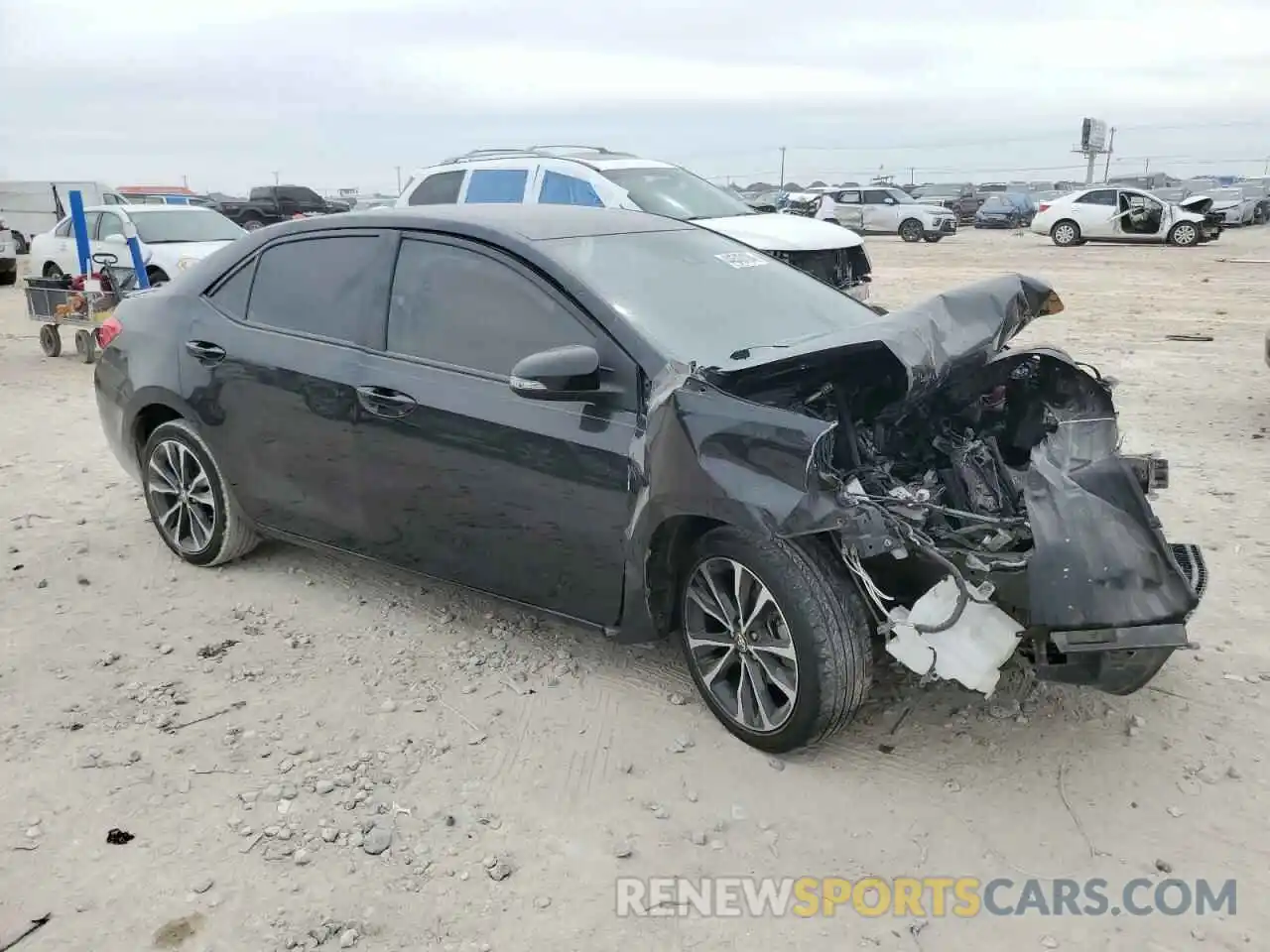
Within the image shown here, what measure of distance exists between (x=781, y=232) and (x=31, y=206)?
25899 millimetres

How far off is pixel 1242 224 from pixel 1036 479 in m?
35.7

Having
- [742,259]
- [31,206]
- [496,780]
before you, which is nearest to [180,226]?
[742,259]

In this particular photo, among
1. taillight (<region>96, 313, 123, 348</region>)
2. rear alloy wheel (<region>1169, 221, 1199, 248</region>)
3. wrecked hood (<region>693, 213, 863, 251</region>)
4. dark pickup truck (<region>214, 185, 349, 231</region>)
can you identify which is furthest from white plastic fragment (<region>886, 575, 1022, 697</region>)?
dark pickup truck (<region>214, 185, 349, 231</region>)

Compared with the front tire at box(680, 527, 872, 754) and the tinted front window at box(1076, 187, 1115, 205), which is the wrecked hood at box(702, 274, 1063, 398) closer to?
the front tire at box(680, 527, 872, 754)

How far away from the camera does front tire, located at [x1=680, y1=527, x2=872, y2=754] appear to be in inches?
124

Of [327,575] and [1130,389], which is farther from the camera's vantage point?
[1130,389]

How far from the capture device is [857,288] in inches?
409

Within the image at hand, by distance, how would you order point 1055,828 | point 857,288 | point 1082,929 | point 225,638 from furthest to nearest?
point 857,288, point 225,638, point 1055,828, point 1082,929

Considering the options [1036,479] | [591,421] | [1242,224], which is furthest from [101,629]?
[1242,224]

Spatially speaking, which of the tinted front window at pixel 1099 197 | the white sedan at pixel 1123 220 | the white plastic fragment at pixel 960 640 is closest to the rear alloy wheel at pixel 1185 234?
the white sedan at pixel 1123 220

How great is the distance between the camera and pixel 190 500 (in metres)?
4.98

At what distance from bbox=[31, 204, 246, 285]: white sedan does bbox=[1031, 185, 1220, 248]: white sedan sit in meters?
20.2

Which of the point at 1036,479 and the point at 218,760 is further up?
the point at 1036,479

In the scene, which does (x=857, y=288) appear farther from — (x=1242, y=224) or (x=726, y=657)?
(x=1242, y=224)
